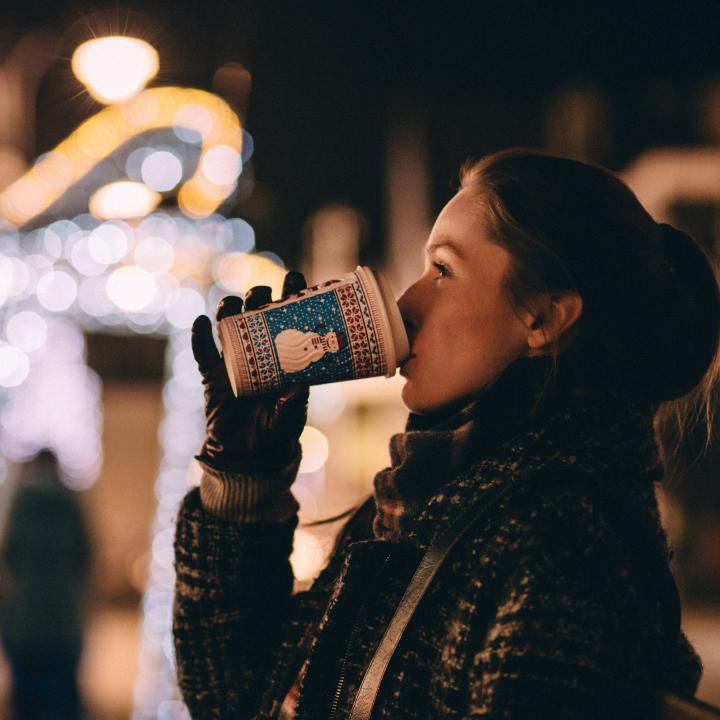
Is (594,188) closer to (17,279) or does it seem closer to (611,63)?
(611,63)

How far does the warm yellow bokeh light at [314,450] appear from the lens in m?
13.3

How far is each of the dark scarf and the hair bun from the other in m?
0.07

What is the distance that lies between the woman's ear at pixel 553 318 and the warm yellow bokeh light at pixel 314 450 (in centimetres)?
1150

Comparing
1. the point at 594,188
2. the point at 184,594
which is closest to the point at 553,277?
the point at 594,188

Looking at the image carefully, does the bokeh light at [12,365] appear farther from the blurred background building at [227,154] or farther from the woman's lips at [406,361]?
the woman's lips at [406,361]

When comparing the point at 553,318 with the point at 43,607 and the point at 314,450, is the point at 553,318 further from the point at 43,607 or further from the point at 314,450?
the point at 314,450

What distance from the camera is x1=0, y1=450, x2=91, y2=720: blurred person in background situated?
5336 millimetres

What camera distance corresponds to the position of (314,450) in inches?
544

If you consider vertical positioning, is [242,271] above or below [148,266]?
above

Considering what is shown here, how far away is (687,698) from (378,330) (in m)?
0.70

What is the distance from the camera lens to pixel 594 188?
1397mm

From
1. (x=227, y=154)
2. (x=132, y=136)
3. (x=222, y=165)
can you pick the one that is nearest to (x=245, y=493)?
(x=132, y=136)

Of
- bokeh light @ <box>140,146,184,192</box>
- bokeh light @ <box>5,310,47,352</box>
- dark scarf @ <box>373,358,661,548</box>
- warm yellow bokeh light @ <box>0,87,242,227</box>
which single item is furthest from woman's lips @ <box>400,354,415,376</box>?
bokeh light @ <box>5,310,47,352</box>

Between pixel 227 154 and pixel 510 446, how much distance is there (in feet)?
15.0
